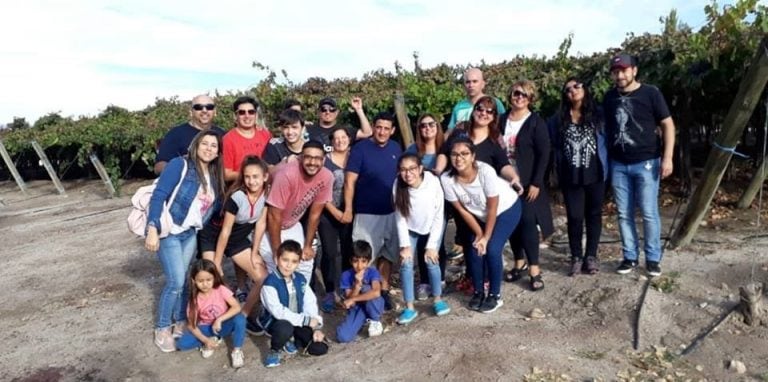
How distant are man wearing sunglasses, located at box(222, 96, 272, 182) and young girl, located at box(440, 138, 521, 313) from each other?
5.11 ft

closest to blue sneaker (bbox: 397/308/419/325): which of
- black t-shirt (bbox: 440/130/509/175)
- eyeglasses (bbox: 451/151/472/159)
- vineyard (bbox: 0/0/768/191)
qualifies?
black t-shirt (bbox: 440/130/509/175)

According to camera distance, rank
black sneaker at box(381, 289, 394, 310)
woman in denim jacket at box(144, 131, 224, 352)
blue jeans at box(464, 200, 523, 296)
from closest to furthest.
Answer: woman in denim jacket at box(144, 131, 224, 352)
blue jeans at box(464, 200, 523, 296)
black sneaker at box(381, 289, 394, 310)

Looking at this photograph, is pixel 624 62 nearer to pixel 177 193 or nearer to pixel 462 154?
pixel 462 154

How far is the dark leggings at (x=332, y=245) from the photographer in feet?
17.7

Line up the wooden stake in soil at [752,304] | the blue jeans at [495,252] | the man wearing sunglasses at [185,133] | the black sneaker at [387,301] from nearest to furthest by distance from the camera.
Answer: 1. the wooden stake in soil at [752,304]
2. the blue jeans at [495,252]
3. the man wearing sunglasses at [185,133]
4. the black sneaker at [387,301]

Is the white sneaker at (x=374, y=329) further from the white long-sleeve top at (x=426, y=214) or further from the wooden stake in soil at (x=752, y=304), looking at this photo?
the wooden stake in soil at (x=752, y=304)

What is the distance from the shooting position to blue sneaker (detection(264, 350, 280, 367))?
182 inches

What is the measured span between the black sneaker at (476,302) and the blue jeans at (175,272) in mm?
2241

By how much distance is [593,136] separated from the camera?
5.14 metres

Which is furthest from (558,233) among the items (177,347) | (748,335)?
(177,347)

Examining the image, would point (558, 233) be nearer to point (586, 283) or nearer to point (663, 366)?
point (586, 283)

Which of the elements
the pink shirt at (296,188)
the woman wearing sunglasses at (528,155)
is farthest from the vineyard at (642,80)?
the pink shirt at (296,188)

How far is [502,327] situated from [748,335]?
169 centimetres

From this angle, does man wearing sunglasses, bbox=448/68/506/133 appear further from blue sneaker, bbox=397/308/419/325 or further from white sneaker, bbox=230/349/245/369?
white sneaker, bbox=230/349/245/369
